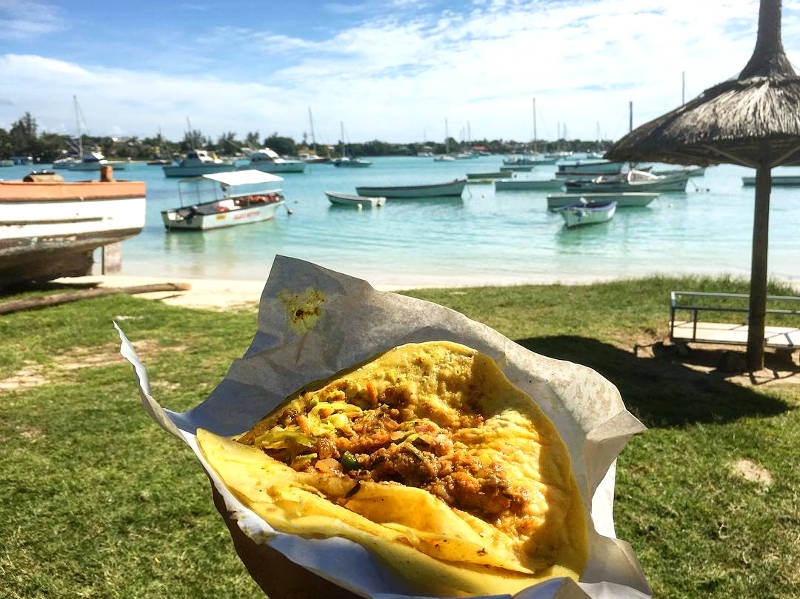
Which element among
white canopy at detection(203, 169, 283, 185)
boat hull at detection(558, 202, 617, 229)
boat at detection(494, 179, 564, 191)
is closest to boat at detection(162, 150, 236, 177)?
boat at detection(494, 179, 564, 191)

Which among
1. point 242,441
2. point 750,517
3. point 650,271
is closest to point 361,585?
point 242,441

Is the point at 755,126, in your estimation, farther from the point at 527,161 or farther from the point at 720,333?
the point at 527,161

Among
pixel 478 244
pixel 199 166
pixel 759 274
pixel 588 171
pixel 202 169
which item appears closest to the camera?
pixel 759 274

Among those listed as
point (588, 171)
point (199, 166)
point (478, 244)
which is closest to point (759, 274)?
point (478, 244)

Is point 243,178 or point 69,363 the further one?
point 243,178

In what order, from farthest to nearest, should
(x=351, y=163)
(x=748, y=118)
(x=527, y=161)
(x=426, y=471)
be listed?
1. (x=351, y=163)
2. (x=527, y=161)
3. (x=748, y=118)
4. (x=426, y=471)

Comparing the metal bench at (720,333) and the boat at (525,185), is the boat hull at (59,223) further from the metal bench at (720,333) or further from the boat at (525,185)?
the boat at (525,185)

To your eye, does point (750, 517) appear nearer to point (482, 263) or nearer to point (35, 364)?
point (35, 364)
